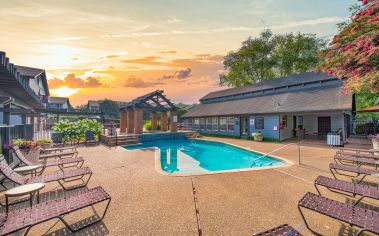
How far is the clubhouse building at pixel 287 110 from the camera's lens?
15.1 meters

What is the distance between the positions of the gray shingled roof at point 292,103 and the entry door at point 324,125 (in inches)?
153

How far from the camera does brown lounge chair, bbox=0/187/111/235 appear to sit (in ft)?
8.97

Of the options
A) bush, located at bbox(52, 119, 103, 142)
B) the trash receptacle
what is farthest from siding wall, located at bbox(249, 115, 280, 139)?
bush, located at bbox(52, 119, 103, 142)

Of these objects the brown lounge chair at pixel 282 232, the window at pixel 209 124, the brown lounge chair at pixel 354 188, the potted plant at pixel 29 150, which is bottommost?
the brown lounge chair at pixel 282 232

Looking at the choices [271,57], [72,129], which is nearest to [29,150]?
[72,129]

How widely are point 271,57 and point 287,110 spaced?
23.7 meters

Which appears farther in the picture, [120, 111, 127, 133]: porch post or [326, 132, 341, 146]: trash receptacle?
[120, 111, 127, 133]: porch post

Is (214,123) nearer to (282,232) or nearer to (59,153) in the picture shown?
(59,153)

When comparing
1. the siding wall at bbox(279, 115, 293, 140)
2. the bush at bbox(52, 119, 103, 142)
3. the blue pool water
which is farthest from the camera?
the siding wall at bbox(279, 115, 293, 140)

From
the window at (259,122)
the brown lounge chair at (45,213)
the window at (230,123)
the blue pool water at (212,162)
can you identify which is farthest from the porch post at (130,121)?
the brown lounge chair at (45,213)

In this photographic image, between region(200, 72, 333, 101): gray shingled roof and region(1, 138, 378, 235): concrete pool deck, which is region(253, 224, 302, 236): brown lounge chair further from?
region(200, 72, 333, 101): gray shingled roof

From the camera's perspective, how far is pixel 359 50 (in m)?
7.77

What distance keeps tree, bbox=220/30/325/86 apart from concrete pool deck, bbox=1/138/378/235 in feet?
109

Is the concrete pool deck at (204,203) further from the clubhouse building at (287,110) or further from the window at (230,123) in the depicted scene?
the window at (230,123)
